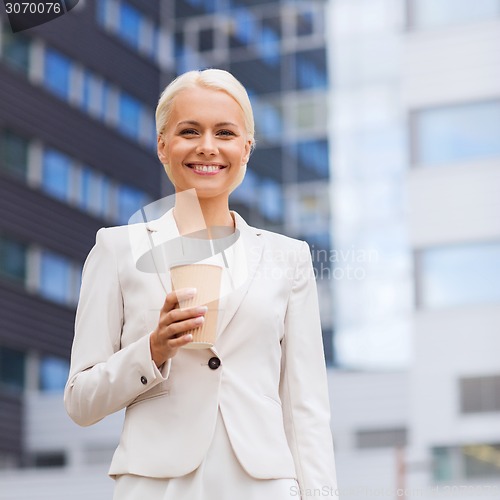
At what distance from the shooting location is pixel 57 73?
16531 millimetres

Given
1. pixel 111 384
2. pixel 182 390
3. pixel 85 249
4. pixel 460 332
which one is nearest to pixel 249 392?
pixel 182 390

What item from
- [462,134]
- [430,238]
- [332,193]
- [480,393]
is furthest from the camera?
[332,193]

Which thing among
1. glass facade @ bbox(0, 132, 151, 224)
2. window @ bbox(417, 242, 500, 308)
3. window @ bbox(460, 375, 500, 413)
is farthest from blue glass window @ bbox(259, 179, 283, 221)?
window @ bbox(460, 375, 500, 413)

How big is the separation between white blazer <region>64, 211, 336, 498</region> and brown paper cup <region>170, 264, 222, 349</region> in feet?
0.28

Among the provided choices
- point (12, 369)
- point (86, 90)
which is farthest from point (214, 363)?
point (86, 90)

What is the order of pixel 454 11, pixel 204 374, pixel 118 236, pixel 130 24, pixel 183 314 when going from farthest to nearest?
pixel 130 24, pixel 454 11, pixel 118 236, pixel 204 374, pixel 183 314

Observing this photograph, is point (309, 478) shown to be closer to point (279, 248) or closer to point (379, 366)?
point (279, 248)

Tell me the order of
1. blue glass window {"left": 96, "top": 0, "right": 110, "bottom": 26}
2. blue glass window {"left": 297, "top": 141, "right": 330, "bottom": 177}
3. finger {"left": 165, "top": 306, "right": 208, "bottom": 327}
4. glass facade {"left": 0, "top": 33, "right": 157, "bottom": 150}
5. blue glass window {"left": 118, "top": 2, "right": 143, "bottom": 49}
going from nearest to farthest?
finger {"left": 165, "top": 306, "right": 208, "bottom": 327}, blue glass window {"left": 297, "top": 141, "right": 330, "bottom": 177}, glass facade {"left": 0, "top": 33, "right": 157, "bottom": 150}, blue glass window {"left": 96, "top": 0, "right": 110, "bottom": 26}, blue glass window {"left": 118, "top": 2, "right": 143, "bottom": 49}

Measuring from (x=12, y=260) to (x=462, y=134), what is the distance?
20.2ft

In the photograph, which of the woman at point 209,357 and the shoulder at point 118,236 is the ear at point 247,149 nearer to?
the woman at point 209,357

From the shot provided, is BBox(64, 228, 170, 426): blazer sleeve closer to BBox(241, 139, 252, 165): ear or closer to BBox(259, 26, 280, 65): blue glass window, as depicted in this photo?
BBox(241, 139, 252, 165): ear

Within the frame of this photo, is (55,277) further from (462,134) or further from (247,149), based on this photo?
(247,149)

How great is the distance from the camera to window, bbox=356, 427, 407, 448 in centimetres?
1402

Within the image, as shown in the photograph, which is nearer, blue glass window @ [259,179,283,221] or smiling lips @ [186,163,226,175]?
smiling lips @ [186,163,226,175]
